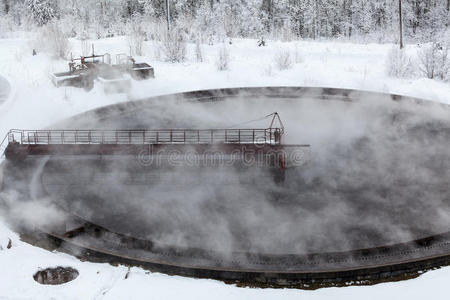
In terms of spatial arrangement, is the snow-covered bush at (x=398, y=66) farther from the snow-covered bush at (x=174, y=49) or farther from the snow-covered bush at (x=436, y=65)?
the snow-covered bush at (x=174, y=49)

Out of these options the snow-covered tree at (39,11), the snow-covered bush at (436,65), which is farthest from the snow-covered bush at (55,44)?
the snow-covered tree at (39,11)

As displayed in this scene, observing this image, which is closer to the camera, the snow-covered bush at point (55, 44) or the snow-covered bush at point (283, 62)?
the snow-covered bush at point (283, 62)

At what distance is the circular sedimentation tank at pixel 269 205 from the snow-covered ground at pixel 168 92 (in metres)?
0.50

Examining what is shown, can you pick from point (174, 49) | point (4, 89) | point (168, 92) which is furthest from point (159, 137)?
point (4, 89)

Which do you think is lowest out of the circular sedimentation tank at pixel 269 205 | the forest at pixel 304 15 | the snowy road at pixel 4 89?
the circular sedimentation tank at pixel 269 205

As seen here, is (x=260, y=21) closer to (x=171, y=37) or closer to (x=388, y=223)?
(x=171, y=37)

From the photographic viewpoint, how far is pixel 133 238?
14.3 meters

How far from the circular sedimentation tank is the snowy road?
777 centimetres

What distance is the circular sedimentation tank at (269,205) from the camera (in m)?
13.2

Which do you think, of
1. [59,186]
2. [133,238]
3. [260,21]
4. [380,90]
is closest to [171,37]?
[380,90]

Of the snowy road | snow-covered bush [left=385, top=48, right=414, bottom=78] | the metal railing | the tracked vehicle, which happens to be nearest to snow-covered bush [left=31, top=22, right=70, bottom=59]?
the snowy road

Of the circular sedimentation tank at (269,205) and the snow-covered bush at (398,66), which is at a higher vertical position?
the snow-covered bush at (398,66)

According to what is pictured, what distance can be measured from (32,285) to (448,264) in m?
10.5

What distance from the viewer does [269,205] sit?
16094 mm
